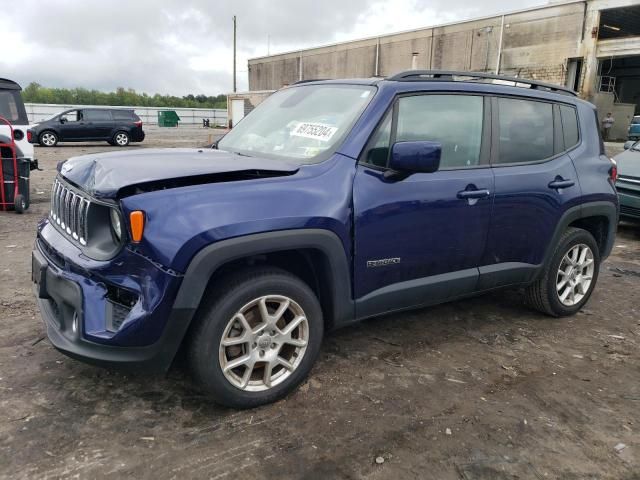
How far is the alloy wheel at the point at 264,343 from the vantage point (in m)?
2.74

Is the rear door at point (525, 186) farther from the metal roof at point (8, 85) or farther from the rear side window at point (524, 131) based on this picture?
the metal roof at point (8, 85)

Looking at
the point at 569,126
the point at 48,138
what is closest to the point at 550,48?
the point at 48,138

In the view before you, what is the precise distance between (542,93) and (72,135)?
2158 centimetres

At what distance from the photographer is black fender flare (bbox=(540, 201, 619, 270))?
411cm

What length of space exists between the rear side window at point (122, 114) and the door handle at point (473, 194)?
21.9 metres

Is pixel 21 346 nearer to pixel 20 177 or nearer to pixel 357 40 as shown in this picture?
pixel 20 177

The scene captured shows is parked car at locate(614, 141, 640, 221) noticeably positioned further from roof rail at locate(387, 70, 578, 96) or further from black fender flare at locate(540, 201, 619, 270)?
roof rail at locate(387, 70, 578, 96)

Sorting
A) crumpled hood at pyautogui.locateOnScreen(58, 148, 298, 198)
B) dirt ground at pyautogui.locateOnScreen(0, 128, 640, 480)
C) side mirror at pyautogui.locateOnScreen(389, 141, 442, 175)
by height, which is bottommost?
dirt ground at pyautogui.locateOnScreen(0, 128, 640, 480)

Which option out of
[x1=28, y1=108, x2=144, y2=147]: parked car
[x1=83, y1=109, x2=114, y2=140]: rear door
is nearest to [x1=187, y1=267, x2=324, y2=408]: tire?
[x1=28, y1=108, x2=144, y2=147]: parked car

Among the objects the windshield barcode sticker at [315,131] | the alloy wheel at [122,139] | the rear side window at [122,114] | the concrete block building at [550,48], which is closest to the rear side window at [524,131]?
the windshield barcode sticker at [315,131]

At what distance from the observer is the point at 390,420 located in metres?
2.84

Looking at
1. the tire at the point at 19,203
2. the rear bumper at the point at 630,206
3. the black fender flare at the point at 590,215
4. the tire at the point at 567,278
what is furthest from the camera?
the tire at the point at 19,203

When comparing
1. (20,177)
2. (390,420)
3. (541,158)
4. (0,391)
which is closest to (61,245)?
(0,391)

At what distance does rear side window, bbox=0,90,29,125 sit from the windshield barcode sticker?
6.69 metres
